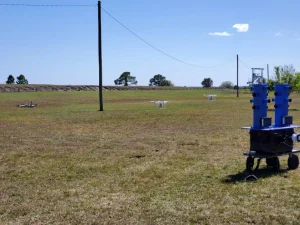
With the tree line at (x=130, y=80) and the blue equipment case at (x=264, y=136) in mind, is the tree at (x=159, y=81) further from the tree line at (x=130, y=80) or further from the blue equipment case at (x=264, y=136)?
the blue equipment case at (x=264, y=136)

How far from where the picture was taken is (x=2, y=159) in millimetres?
9094

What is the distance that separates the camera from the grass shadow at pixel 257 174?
6922 millimetres

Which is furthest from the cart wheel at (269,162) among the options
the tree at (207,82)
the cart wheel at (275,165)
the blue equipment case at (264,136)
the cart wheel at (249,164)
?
the tree at (207,82)

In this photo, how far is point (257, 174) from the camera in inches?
287

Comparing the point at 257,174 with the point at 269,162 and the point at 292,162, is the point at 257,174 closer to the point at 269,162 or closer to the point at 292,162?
the point at 269,162

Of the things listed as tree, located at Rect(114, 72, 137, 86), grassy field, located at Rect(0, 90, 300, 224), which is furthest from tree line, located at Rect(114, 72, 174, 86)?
grassy field, located at Rect(0, 90, 300, 224)

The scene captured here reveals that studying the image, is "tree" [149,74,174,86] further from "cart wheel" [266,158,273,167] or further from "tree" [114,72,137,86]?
"cart wheel" [266,158,273,167]

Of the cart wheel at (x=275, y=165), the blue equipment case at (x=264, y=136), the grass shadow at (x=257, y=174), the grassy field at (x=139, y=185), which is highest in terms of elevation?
the blue equipment case at (x=264, y=136)

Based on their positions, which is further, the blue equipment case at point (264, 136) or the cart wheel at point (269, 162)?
the cart wheel at point (269, 162)

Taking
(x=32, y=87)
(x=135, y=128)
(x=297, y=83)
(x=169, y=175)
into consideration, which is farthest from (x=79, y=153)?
(x=32, y=87)

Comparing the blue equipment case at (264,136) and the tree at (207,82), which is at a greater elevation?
the tree at (207,82)

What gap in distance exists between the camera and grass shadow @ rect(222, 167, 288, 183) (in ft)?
22.7

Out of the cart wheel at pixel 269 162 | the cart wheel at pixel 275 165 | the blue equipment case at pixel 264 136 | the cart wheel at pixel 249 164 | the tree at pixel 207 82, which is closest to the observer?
the blue equipment case at pixel 264 136

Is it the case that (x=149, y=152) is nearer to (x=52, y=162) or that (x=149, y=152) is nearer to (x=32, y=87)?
(x=52, y=162)
